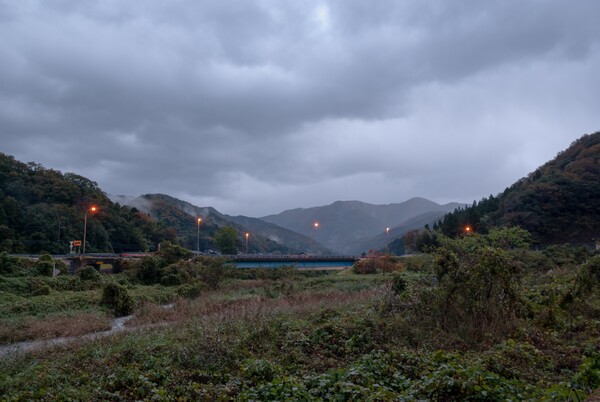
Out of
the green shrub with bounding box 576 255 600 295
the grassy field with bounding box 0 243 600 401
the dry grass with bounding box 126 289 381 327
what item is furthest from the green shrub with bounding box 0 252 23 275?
the green shrub with bounding box 576 255 600 295

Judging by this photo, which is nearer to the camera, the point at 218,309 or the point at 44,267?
the point at 218,309

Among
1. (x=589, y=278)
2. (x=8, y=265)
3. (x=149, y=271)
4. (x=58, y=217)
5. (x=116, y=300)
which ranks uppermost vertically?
(x=58, y=217)

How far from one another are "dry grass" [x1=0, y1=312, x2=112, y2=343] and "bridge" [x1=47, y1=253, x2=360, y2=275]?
23.3 meters

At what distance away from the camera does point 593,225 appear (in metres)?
61.0

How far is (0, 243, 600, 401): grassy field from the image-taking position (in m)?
7.48

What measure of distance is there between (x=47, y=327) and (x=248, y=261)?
4310 centimetres

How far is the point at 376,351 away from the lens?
→ 11.0m

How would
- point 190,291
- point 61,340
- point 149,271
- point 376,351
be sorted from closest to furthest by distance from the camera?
point 376,351 < point 61,340 < point 190,291 < point 149,271

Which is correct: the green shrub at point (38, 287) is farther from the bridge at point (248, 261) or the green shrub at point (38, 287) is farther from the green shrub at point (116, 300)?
the bridge at point (248, 261)

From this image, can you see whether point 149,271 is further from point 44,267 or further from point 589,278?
point 589,278

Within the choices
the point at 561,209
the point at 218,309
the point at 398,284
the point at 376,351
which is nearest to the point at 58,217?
the point at 218,309

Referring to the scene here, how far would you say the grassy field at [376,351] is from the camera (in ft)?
24.5

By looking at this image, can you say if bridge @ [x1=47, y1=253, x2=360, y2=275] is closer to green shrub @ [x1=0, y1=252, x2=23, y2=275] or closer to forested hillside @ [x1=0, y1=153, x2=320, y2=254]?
green shrub @ [x1=0, y1=252, x2=23, y2=275]

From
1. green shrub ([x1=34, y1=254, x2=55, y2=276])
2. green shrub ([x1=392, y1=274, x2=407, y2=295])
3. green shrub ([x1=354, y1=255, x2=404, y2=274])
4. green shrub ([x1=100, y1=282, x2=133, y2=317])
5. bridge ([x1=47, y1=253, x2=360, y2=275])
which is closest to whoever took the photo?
green shrub ([x1=392, y1=274, x2=407, y2=295])
